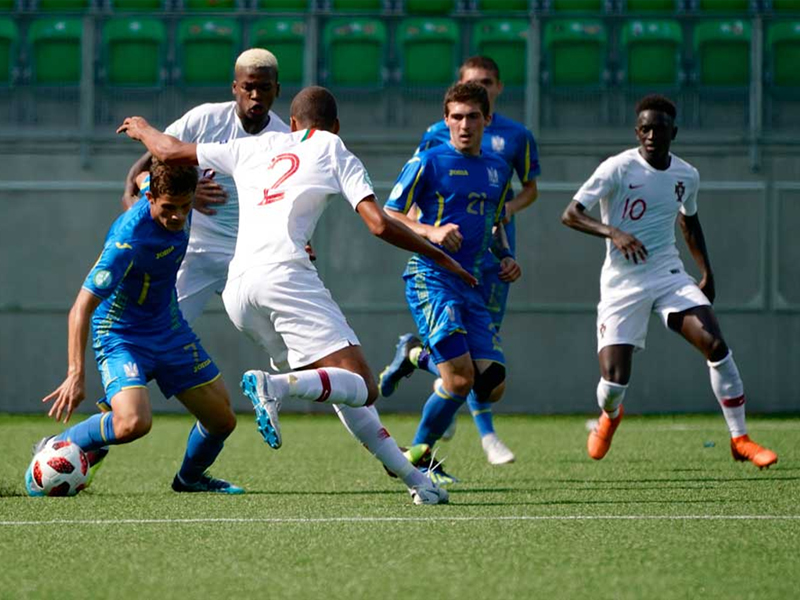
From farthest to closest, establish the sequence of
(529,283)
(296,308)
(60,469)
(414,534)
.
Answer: (529,283) < (60,469) < (296,308) < (414,534)

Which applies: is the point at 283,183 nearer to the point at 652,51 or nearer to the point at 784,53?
the point at 652,51

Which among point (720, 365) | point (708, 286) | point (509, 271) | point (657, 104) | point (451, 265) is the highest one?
point (657, 104)

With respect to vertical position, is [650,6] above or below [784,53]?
above

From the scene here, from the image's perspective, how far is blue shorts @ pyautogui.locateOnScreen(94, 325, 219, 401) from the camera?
19.8 feet

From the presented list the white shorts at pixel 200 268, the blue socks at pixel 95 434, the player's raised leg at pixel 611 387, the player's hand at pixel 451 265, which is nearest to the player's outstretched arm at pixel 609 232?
the player's raised leg at pixel 611 387

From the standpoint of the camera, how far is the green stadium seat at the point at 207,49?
14.3m

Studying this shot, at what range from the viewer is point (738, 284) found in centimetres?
1300

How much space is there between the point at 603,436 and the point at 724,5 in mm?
7919

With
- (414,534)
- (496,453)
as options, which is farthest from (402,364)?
(414,534)

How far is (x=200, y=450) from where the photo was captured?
6312 mm

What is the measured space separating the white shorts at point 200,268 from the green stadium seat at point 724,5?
902 centimetres

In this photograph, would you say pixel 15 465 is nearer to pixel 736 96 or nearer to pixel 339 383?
pixel 339 383

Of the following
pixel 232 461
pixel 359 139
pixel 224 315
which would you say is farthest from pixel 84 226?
pixel 232 461

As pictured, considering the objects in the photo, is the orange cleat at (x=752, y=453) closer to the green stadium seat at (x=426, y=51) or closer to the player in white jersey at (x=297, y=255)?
the player in white jersey at (x=297, y=255)
